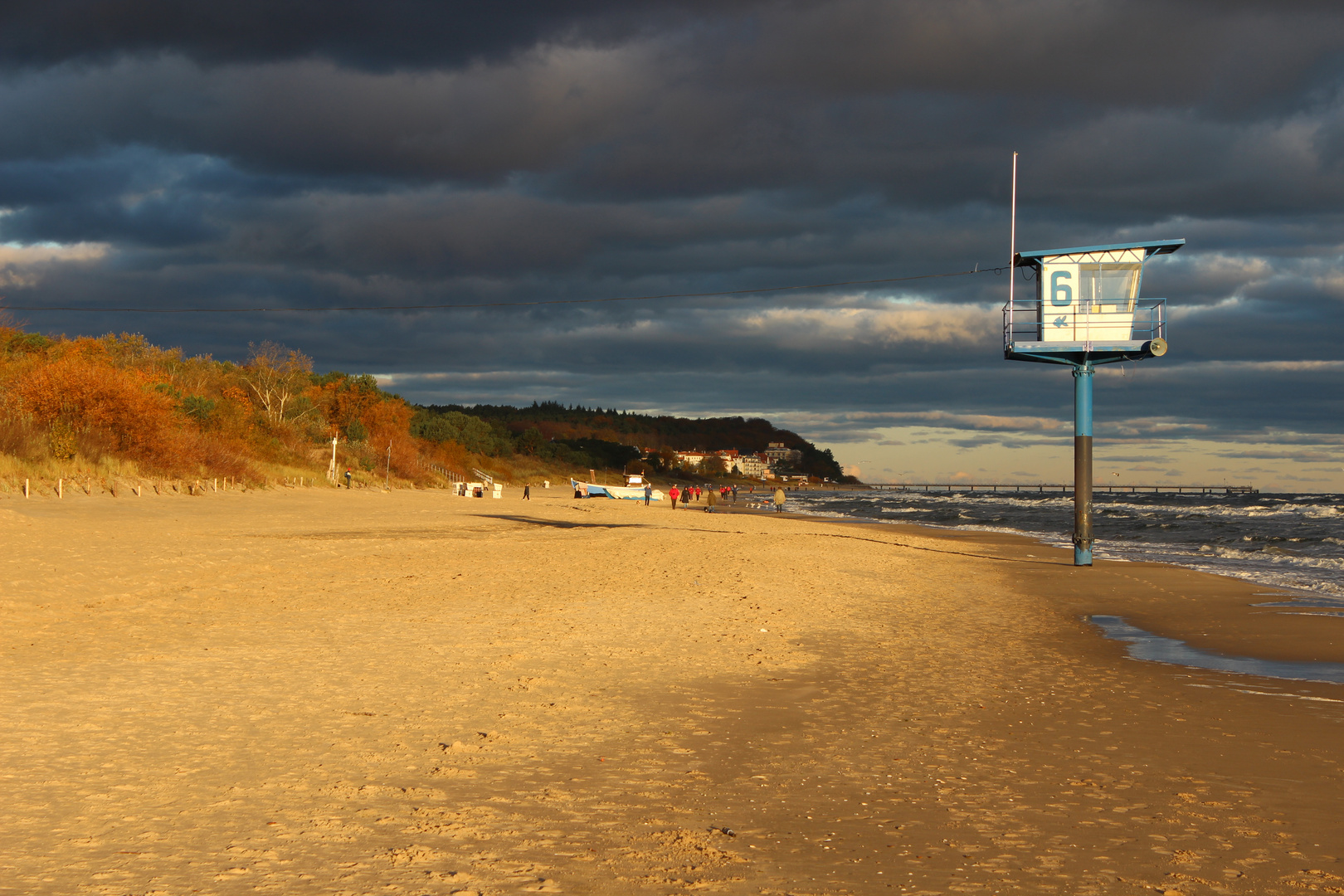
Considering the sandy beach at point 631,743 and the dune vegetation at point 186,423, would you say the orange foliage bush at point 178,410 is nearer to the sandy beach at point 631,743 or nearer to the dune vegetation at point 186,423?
the dune vegetation at point 186,423

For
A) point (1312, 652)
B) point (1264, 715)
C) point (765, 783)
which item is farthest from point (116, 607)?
point (1312, 652)

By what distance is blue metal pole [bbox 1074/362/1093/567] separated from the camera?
70.8ft

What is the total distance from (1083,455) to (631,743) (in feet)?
58.8

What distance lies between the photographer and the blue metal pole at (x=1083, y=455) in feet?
70.8

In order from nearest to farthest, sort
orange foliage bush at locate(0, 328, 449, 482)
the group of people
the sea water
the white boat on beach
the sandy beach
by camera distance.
Result: the sandy beach, the sea water, orange foliage bush at locate(0, 328, 449, 482), the group of people, the white boat on beach

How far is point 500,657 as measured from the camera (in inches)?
379

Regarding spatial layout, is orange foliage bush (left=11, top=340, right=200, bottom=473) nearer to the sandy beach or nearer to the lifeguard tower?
the sandy beach

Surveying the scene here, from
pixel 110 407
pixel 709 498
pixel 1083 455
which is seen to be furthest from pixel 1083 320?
pixel 709 498

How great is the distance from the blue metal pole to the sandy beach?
651 centimetres

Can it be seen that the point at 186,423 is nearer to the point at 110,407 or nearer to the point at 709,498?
the point at 110,407

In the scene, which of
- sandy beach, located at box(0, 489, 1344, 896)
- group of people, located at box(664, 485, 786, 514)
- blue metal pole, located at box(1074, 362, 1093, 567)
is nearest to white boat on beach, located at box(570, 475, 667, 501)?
group of people, located at box(664, 485, 786, 514)

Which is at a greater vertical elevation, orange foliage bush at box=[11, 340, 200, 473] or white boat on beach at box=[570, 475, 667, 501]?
orange foliage bush at box=[11, 340, 200, 473]

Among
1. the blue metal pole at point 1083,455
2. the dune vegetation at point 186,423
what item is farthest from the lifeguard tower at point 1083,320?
the dune vegetation at point 186,423

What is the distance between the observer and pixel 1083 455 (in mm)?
21547
